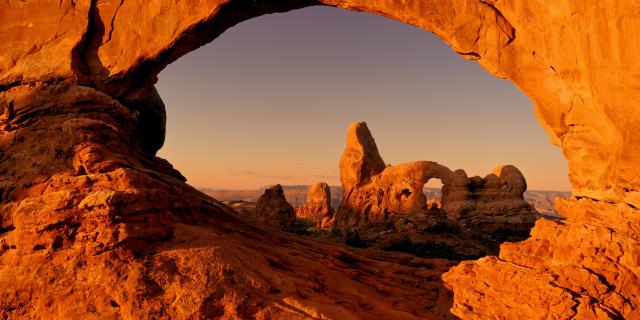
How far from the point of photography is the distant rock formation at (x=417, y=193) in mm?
28484

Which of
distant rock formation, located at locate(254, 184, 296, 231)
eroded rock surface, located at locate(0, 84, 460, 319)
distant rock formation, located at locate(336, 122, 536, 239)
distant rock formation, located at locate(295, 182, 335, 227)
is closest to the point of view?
eroded rock surface, located at locate(0, 84, 460, 319)

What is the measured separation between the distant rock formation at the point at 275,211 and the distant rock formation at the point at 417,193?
975 cm

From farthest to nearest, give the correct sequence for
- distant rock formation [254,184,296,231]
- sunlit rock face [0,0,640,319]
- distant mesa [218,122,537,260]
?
distant rock formation [254,184,296,231]
distant mesa [218,122,537,260]
sunlit rock face [0,0,640,319]

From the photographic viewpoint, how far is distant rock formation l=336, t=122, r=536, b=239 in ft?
93.5

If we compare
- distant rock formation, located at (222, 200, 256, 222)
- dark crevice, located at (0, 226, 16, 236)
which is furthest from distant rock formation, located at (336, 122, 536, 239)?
dark crevice, located at (0, 226, 16, 236)

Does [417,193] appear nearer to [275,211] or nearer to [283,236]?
[275,211]

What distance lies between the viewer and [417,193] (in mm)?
33531

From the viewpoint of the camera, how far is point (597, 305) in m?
5.95

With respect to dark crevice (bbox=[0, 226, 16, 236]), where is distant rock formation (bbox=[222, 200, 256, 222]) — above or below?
below

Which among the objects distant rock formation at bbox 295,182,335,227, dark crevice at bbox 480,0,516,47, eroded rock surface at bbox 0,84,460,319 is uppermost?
dark crevice at bbox 480,0,516,47

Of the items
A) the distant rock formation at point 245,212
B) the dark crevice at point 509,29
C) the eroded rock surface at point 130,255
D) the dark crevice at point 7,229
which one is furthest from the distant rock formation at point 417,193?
the dark crevice at point 7,229

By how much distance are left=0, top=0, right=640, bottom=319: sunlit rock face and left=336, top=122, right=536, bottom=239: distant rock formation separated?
1778 cm

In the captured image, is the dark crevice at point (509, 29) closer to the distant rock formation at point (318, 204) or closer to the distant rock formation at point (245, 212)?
the distant rock formation at point (245, 212)

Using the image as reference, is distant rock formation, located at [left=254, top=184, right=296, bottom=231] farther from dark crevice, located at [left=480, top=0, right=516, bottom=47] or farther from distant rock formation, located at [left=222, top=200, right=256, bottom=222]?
dark crevice, located at [left=480, top=0, right=516, bottom=47]
